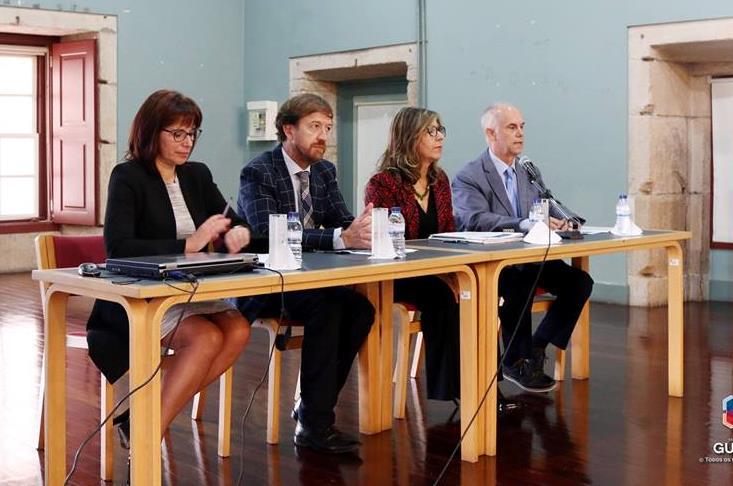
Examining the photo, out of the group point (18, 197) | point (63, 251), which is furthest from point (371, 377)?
point (18, 197)

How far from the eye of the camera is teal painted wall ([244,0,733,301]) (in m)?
7.09

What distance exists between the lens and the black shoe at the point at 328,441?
355 cm

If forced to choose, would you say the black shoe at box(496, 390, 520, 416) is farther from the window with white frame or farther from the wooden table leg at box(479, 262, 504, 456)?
the window with white frame

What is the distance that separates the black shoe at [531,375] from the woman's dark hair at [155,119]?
1.85 metres

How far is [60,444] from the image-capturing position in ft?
10.3

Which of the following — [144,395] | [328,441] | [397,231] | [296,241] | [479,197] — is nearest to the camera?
[144,395]

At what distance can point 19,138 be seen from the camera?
9.61 m

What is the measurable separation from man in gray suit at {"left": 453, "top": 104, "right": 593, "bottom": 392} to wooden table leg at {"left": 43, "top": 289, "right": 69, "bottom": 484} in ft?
6.16

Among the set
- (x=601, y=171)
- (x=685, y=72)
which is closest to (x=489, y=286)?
A: (x=601, y=171)

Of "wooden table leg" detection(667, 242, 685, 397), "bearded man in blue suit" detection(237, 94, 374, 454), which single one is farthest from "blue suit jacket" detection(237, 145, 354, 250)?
"wooden table leg" detection(667, 242, 685, 397)

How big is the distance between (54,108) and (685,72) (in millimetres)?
5355

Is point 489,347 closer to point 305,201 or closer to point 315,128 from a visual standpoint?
point 305,201

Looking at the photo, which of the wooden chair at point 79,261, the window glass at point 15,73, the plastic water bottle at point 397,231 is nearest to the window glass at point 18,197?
the window glass at point 15,73

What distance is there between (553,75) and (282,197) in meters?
4.02
